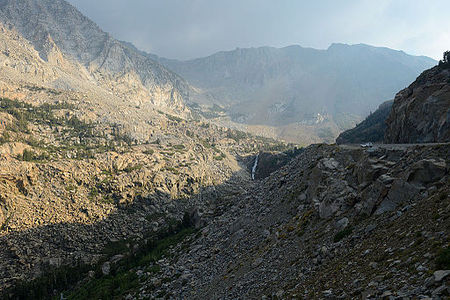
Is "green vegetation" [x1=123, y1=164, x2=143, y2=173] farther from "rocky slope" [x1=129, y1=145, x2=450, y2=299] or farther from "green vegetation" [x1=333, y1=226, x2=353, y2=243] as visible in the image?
"green vegetation" [x1=333, y1=226, x2=353, y2=243]

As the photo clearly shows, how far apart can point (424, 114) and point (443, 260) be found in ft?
121

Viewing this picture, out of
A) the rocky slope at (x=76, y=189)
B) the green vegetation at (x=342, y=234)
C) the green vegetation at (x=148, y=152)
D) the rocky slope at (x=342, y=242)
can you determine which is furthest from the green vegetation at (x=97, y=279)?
the green vegetation at (x=148, y=152)

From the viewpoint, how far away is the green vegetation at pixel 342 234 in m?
16.7

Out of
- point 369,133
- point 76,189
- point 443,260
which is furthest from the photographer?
point 369,133

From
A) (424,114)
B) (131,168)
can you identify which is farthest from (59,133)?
(424,114)

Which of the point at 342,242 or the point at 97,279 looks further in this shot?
the point at 97,279

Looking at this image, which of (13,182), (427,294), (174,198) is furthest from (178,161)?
(427,294)

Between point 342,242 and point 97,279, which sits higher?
point 342,242

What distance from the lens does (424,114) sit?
37.2 meters

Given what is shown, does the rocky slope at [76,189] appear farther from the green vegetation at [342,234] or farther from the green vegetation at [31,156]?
the green vegetation at [342,234]

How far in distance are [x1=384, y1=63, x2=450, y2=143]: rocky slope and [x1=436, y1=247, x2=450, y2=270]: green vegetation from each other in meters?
25.9

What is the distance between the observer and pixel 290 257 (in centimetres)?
1939

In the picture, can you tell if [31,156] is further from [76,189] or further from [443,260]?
[443,260]

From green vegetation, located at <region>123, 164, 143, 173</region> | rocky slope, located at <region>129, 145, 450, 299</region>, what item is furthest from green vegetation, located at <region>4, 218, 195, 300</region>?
green vegetation, located at <region>123, 164, 143, 173</region>
